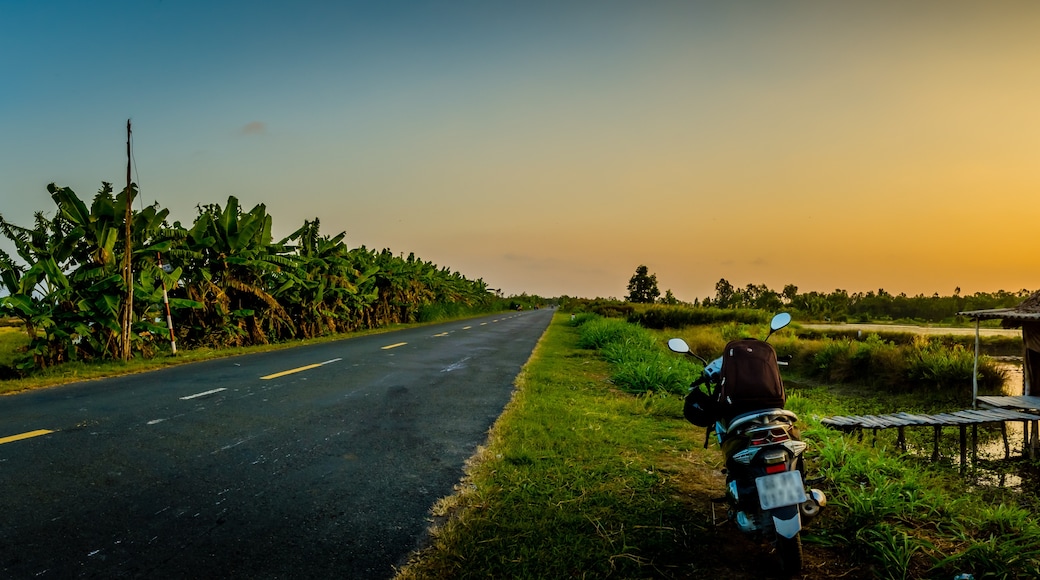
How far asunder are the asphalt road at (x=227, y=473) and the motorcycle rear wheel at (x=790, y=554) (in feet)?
7.15

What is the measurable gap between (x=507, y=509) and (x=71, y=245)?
44.1ft

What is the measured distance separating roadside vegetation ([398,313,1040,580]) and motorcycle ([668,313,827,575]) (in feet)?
0.92

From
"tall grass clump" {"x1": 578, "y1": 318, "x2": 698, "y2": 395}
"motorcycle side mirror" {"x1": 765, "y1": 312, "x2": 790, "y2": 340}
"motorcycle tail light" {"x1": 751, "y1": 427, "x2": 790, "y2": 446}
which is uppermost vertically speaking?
"motorcycle side mirror" {"x1": 765, "y1": 312, "x2": 790, "y2": 340}

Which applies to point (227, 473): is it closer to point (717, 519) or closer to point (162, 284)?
point (717, 519)

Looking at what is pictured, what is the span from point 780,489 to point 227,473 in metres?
4.31

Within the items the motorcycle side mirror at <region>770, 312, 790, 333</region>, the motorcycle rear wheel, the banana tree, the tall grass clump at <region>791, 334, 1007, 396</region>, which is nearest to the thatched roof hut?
the tall grass clump at <region>791, 334, 1007, 396</region>

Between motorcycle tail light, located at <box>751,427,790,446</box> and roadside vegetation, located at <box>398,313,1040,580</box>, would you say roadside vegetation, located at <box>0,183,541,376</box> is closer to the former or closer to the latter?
roadside vegetation, located at <box>398,313,1040,580</box>

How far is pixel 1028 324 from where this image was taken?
1026 centimetres

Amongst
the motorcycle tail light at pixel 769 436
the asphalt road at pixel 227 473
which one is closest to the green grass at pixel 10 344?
the asphalt road at pixel 227 473

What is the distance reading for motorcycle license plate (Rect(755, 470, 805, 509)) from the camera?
3.05 metres

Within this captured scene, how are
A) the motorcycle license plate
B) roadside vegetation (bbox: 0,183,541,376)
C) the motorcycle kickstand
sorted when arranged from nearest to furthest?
the motorcycle license plate → the motorcycle kickstand → roadside vegetation (bbox: 0,183,541,376)

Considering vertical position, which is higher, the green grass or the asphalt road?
the green grass

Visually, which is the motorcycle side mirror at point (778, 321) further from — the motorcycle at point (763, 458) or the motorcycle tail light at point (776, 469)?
the motorcycle tail light at point (776, 469)

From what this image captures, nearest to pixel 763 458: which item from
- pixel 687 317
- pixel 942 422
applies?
pixel 942 422
